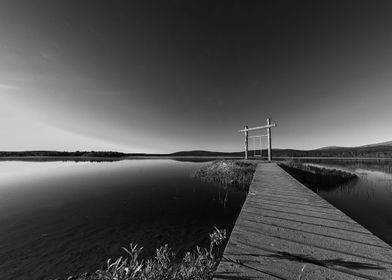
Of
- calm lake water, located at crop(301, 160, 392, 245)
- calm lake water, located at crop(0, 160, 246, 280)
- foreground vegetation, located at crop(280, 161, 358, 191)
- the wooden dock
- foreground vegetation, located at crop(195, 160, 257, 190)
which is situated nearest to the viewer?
the wooden dock

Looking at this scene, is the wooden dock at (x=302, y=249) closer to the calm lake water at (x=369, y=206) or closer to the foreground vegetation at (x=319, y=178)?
the calm lake water at (x=369, y=206)

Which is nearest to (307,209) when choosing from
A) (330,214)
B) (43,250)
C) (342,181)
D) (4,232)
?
(330,214)

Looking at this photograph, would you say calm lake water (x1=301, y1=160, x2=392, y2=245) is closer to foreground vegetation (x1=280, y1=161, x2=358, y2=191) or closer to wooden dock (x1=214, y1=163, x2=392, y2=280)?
foreground vegetation (x1=280, y1=161, x2=358, y2=191)

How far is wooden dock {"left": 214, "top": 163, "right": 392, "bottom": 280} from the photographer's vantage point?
206cm

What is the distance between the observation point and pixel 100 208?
805 centimetres

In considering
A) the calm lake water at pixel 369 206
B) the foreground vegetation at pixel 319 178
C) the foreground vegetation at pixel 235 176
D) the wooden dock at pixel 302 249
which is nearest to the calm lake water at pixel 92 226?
the foreground vegetation at pixel 235 176

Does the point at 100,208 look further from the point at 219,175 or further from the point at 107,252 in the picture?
the point at 219,175

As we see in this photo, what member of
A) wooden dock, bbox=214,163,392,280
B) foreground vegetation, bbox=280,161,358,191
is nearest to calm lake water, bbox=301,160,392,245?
foreground vegetation, bbox=280,161,358,191

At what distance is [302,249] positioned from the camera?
2.56 meters

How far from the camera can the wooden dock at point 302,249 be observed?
2064 mm

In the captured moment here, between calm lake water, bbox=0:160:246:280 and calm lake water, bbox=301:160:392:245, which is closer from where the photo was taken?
calm lake water, bbox=0:160:246:280

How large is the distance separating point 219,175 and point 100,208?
1062 cm

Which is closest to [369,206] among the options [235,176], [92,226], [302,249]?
[235,176]

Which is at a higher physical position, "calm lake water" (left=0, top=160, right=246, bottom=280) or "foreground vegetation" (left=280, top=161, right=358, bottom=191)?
"foreground vegetation" (left=280, top=161, right=358, bottom=191)
